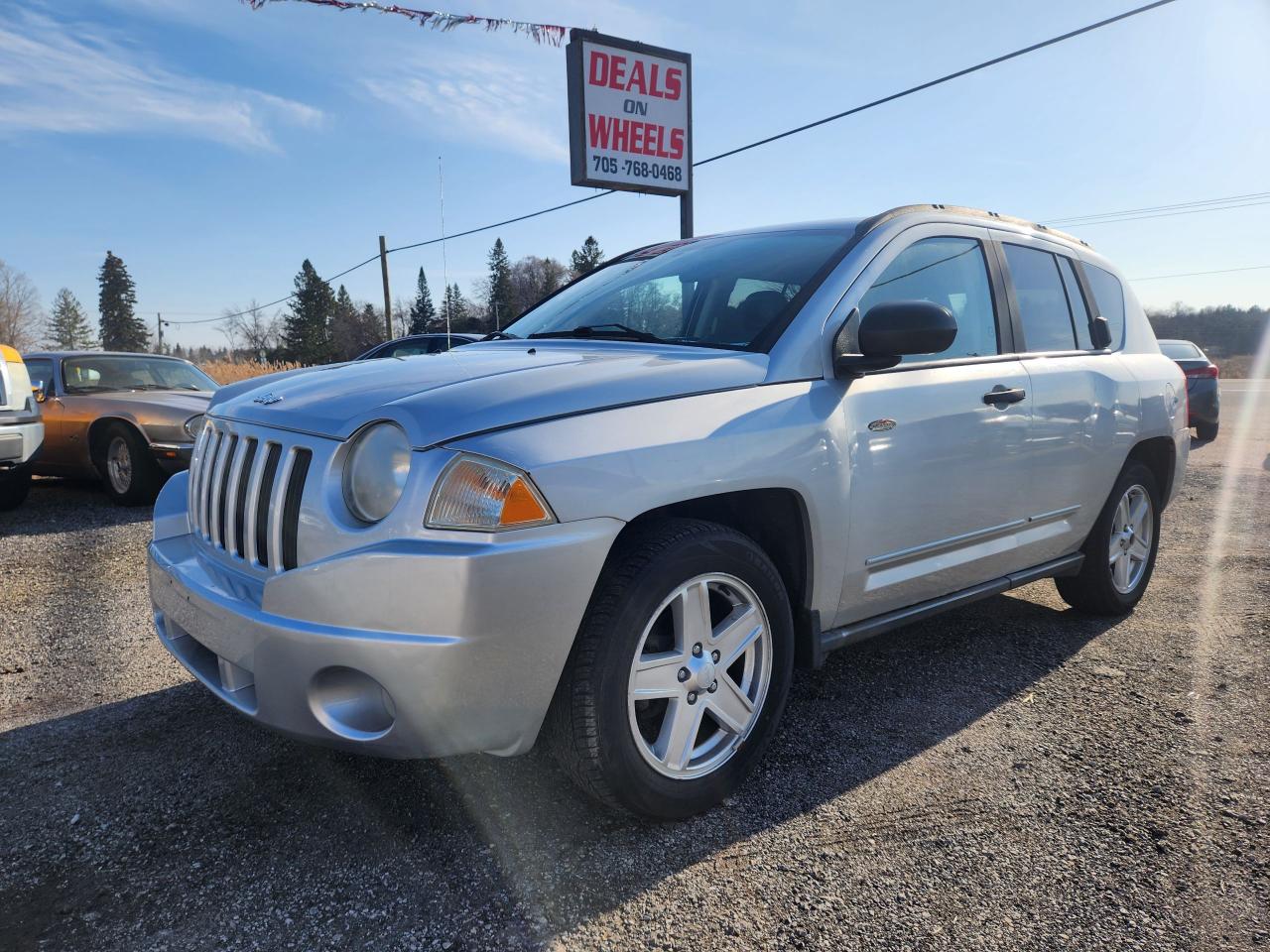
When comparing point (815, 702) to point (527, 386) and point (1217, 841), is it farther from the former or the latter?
point (527, 386)

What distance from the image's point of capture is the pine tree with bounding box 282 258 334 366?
6900 cm

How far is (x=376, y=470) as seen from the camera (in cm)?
205

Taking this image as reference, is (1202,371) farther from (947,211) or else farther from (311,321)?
(311,321)

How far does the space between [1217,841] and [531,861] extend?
1815 millimetres

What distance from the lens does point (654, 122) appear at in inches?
459

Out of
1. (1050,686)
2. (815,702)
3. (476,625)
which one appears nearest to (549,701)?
(476,625)

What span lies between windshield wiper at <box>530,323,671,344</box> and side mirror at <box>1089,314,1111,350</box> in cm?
224

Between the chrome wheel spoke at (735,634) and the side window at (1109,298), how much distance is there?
2685mm

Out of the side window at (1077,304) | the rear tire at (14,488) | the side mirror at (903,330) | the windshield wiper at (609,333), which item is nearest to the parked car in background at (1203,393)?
the side window at (1077,304)

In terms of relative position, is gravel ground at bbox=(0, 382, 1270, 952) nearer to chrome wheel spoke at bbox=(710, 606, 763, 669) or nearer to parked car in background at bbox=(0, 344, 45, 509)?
chrome wheel spoke at bbox=(710, 606, 763, 669)

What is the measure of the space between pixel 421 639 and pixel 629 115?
10.9 m

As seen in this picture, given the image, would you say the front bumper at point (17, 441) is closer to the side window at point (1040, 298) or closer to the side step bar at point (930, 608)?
the side step bar at point (930, 608)

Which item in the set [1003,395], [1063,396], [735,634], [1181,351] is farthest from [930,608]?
[1181,351]

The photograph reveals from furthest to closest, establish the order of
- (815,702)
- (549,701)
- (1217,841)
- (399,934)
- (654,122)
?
→ (654,122), (815,702), (1217,841), (549,701), (399,934)
